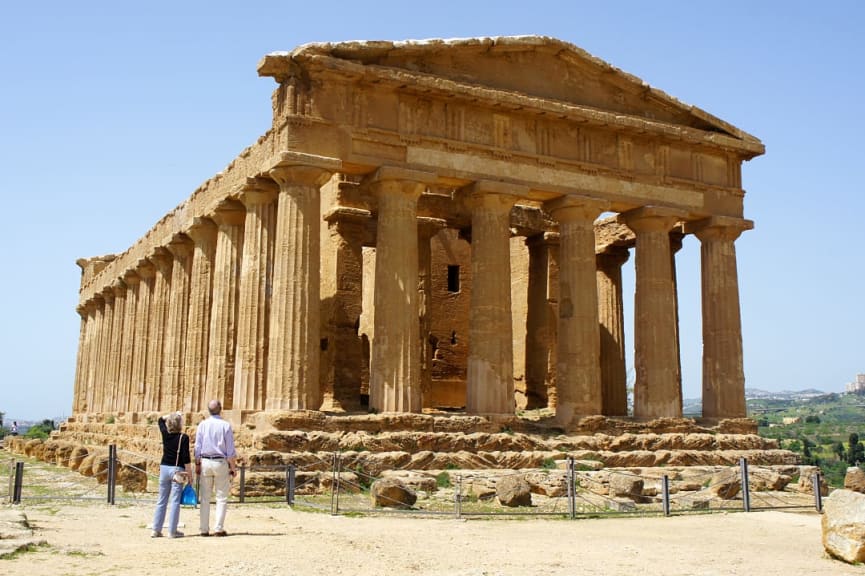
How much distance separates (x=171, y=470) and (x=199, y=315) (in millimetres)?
16425

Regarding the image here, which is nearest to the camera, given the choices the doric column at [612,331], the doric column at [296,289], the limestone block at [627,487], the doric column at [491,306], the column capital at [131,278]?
the limestone block at [627,487]

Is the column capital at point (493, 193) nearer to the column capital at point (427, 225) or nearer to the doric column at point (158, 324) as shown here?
the column capital at point (427, 225)

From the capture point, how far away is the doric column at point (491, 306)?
889 inches

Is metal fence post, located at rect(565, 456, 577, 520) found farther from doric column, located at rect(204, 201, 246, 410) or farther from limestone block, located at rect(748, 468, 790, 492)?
doric column, located at rect(204, 201, 246, 410)

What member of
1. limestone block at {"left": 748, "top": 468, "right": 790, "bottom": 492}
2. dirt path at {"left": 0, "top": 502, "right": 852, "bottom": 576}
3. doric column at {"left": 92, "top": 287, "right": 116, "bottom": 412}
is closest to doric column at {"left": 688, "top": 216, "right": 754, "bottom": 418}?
limestone block at {"left": 748, "top": 468, "right": 790, "bottom": 492}

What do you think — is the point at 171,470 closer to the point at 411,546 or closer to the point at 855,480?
the point at 411,546

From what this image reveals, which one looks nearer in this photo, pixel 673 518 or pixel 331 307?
pixel 673 518

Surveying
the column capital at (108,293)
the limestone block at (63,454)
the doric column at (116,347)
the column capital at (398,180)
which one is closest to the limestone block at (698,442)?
the column capital at (398,180)

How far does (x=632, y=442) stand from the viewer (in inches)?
918

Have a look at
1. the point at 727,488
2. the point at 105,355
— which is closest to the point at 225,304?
the point at 727,488

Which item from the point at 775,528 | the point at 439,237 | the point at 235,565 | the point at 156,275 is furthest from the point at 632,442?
the point at 156,275

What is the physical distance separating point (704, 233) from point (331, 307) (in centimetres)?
1096

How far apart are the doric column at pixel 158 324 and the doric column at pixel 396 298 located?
1285cm

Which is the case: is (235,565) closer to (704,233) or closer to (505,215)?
(505,215)
